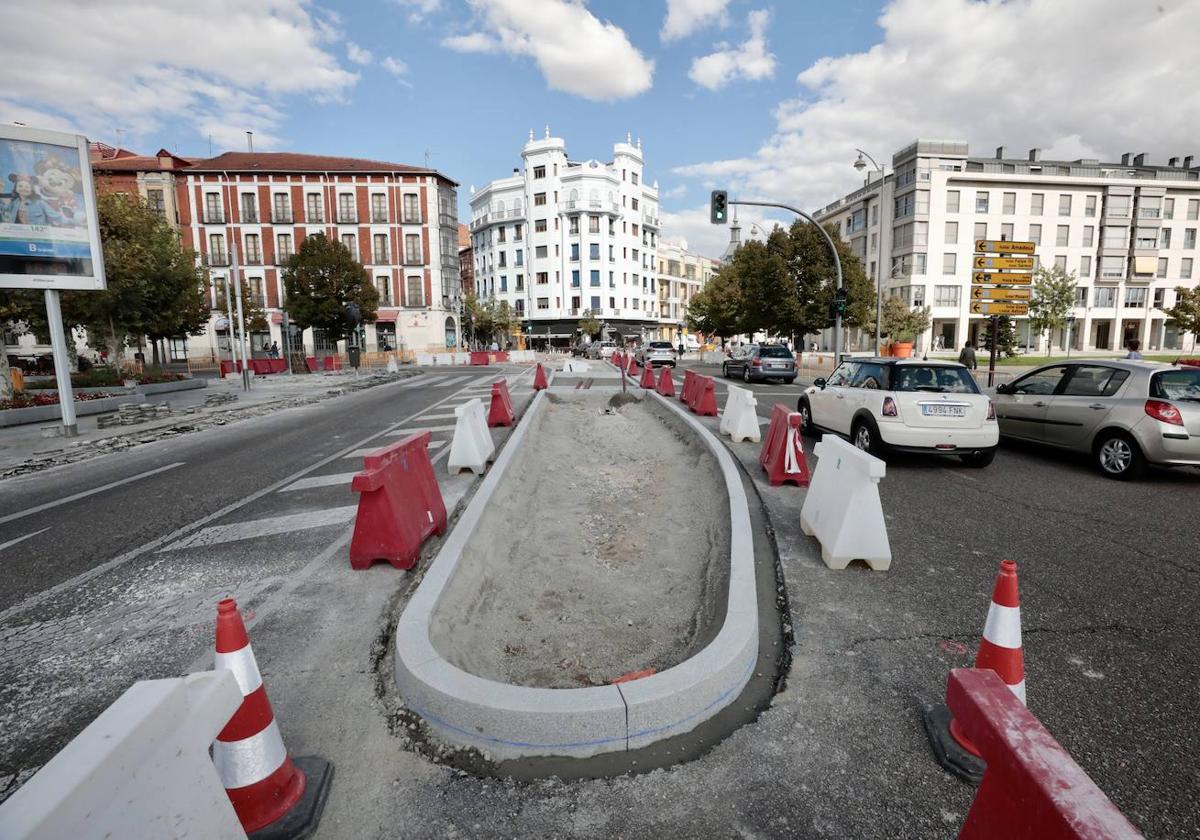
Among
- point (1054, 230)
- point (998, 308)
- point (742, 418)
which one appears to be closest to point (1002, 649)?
point (742, 418)

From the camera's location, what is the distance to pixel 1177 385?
7.16 metres

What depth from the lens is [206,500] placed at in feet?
22.6

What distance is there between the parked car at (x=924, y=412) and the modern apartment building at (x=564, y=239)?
64.5 m

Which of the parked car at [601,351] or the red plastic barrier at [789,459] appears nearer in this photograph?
the red plastic barrier at [789,459]

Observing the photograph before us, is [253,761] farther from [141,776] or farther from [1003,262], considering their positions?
[1003,262]

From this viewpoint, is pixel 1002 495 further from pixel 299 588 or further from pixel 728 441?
pixel 299 588

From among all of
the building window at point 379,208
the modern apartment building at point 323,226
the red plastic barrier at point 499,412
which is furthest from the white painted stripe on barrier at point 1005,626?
the building window at point 379,208

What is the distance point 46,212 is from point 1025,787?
16.3 metres

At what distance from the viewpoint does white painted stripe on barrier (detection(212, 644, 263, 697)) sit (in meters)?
2.18

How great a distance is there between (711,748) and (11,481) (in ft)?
33.8

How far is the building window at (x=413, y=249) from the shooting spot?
5022cm

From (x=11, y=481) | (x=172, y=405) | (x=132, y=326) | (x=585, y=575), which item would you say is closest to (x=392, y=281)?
(x=132, y=326)

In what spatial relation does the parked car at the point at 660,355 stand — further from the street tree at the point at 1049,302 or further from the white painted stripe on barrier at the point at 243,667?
the white painted stripe on barrier at the point at 243,667

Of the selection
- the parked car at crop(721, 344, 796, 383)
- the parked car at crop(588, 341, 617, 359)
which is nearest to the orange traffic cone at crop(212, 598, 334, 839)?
the parked car at crop(721, 344, 796, 383)
